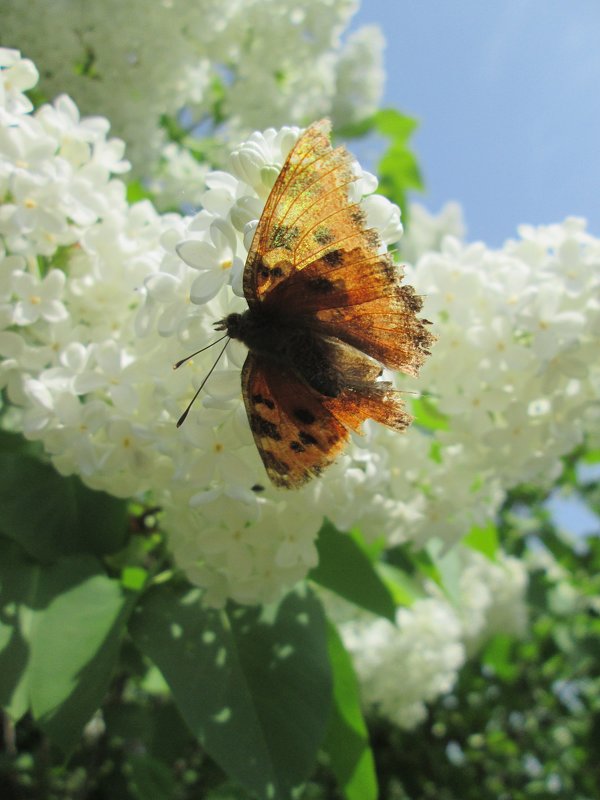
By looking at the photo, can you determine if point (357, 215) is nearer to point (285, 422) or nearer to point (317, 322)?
point (317, 322)

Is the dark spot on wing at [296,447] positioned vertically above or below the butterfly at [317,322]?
below

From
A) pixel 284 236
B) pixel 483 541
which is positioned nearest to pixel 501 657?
pixel 483 541

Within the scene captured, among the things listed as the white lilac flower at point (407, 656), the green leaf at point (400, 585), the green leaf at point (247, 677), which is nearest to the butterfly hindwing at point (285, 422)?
the green leaf at point (247, 677)

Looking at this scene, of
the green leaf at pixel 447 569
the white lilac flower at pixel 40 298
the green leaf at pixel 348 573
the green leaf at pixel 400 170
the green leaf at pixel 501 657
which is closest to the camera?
the white lilac flower at pixel 40 298

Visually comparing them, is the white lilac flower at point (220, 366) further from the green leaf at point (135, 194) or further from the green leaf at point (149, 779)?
the green leaf at point (149, 779)

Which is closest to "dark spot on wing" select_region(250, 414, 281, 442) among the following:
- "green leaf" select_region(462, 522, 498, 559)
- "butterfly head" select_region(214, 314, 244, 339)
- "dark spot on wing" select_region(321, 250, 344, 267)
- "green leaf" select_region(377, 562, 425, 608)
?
"butterfly head" select_region(214, 314, 244, 339)

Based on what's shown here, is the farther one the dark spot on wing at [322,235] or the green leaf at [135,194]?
the green leaf at [135,194]

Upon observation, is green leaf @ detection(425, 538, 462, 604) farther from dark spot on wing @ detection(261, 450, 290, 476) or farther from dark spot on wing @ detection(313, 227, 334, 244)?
dark spot on wing @ detection(313, 227, 334, 244)
